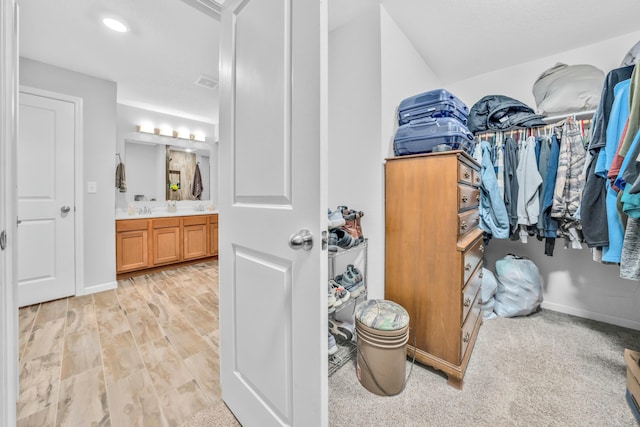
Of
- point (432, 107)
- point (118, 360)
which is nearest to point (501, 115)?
point (432, 107)

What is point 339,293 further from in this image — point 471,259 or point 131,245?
point 131,245

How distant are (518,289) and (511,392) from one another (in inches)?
40.4

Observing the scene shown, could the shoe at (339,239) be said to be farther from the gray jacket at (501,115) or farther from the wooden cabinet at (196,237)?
the wooden cabinet at (196,237)

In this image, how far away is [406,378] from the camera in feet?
4.79

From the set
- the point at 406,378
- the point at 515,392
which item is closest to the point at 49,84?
the point at 406,378

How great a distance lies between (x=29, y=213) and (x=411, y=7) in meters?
3.65

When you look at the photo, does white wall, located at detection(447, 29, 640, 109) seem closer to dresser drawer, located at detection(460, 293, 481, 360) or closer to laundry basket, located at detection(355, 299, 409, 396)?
dresser drawer, located at detection(460, 293, 481, 360)

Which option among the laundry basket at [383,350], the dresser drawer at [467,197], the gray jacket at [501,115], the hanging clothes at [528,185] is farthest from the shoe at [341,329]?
the gray jacket at [501,115]

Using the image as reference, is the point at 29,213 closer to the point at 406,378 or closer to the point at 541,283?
the point at 406,378

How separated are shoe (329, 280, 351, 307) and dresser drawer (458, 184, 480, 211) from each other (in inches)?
31.6

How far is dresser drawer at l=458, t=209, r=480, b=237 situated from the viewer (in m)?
1.40

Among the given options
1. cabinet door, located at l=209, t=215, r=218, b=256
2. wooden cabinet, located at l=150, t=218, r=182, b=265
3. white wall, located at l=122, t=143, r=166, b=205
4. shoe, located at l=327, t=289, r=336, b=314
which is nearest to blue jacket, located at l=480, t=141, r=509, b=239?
shoe, located at l=327, t=289, r=336, b=314

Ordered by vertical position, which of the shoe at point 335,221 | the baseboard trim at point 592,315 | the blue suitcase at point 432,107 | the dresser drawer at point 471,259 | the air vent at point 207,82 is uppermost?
the air vent at point 207,82

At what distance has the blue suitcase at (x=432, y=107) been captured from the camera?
1.53m
